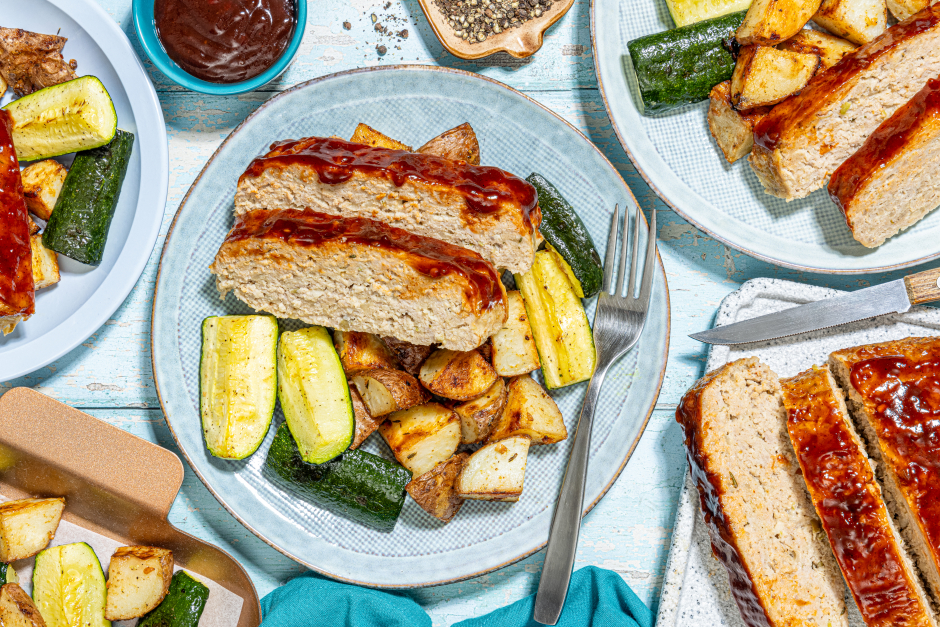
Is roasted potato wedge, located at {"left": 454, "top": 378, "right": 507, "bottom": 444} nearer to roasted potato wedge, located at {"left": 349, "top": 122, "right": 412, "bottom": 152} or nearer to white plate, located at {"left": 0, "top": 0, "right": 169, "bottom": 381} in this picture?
roasted potato wedge, located at {"left": 349, "top": 122, "right": 412, "bottom": 152}

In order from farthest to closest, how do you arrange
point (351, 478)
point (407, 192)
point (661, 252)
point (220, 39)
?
point (661, 252) → point (351, 478) → point (220, 39) → point (407, 192)

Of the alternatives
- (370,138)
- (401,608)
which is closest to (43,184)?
(370,138)

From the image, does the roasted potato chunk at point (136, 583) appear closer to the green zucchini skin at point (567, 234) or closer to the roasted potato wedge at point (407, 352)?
the roasted potato wedge at point (407, 352)

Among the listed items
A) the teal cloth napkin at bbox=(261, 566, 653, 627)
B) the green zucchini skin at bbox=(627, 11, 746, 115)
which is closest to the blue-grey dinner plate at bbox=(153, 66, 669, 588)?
the teal cloth napkin at bbox=(261, 566, 653, 627)

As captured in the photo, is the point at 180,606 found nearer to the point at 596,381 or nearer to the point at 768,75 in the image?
the point at 596,381

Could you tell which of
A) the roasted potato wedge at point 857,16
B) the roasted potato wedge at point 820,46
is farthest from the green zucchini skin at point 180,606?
the roasted potato wedge at point 857,16
